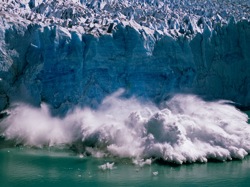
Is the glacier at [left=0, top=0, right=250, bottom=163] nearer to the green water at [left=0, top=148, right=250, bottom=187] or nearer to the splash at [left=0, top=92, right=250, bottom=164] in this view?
the splash at [left=0, top=92, right=250, bottom=164]

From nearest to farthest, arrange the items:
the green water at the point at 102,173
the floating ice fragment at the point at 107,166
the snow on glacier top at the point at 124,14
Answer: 1. the green water at the point at 102,173
2. the floating ice fragment at the point at 107,166
3. the snow on glacier top at the point at 124,14

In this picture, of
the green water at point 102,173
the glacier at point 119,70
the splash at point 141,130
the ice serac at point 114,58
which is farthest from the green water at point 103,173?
the ice serac at point 114,58

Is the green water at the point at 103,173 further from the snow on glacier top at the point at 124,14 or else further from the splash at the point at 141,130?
the snow on glacier top at the point at 124,14

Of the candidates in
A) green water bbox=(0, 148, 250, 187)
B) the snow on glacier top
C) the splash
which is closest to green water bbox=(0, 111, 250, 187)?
green water bbox=(0, 148, 250, 187)

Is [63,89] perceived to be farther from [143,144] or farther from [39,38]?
[143,144]

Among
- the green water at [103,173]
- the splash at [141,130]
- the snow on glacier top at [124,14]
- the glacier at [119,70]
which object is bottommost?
the green water at [103,173]

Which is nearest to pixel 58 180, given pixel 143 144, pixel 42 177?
pixel 42 177

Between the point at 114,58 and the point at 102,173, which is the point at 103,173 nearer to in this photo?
the point at 102,173
